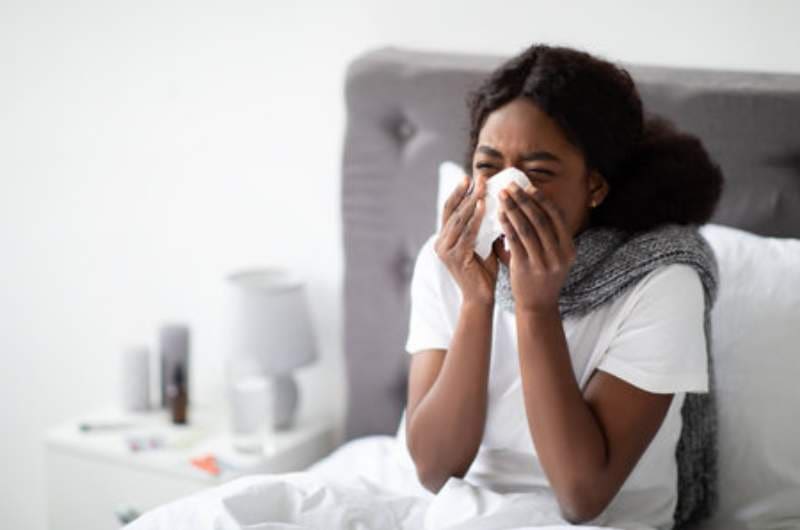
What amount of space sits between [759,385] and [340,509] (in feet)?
2.17

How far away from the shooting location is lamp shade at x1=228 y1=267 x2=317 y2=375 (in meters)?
2.15

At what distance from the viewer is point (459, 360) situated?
1.51m

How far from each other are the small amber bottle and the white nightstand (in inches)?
1.0

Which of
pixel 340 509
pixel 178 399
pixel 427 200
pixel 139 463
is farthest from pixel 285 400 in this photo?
pixel 340 509

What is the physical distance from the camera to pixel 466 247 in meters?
1.49

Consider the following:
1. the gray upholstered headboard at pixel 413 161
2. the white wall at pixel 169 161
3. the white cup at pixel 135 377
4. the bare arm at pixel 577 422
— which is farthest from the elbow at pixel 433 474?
the white cup at pixel 135 377

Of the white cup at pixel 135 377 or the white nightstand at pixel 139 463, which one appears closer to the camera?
the white nightstand at pixel 139 463

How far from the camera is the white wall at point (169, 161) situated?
7.22 feet

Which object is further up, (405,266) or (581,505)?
(405,266)

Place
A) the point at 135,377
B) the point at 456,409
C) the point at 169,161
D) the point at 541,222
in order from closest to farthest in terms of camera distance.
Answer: the point at 541,222 < the point at 456,409 < the point at 135,377 < the point at 169,161

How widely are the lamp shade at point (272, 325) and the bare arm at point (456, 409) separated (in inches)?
25.4

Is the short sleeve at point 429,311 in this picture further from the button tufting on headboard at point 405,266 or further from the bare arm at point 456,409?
the button tufting on headboard at point 405,266

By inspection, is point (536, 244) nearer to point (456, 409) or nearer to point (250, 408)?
point (456, 409)

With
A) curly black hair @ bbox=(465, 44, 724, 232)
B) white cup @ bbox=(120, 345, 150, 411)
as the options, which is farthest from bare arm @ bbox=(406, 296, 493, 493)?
white cup @ bbox=(120, 345, 150, 411)
